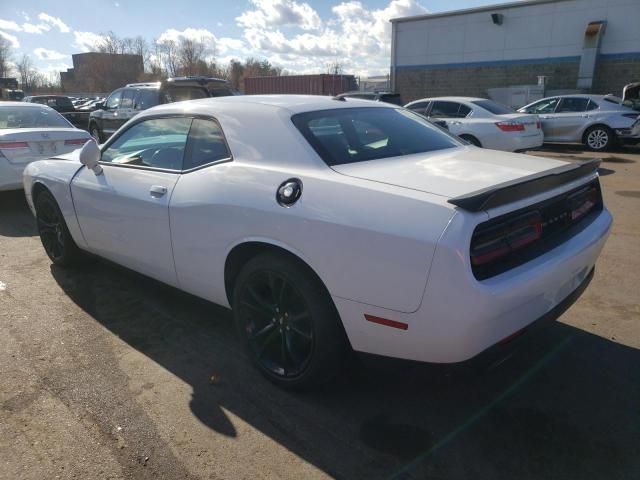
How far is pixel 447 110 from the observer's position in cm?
1131

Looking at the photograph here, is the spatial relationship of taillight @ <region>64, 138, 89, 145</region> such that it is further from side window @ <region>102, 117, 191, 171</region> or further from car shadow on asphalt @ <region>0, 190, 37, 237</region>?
side window @ <region>102, 117, 191, 171</region>

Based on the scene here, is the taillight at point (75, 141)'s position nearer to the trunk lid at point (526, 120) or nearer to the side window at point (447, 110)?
the side window at point (447, 110)

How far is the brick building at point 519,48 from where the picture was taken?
64.7ft

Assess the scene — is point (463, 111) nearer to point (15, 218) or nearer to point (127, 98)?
point (127, 98)

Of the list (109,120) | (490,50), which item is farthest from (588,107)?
(109,120)

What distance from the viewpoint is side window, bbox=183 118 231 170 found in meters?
3.05

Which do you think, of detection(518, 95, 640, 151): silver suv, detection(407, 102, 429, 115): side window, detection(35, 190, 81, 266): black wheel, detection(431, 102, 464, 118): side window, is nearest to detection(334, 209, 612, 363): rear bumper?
detection(35, 190, 81, 266): black wheel

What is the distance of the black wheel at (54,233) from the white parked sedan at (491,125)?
27.0 feet

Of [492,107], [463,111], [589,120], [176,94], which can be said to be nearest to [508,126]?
[492,107]

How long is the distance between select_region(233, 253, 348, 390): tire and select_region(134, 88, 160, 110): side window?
9690 millimetres

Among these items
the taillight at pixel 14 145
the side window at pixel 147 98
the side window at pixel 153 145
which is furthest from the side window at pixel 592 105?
the taillight at pixel 14 145

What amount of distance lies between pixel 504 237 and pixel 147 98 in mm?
11286

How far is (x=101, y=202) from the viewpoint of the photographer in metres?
3.74

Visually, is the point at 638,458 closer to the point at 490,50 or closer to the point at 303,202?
the point at 303,202
